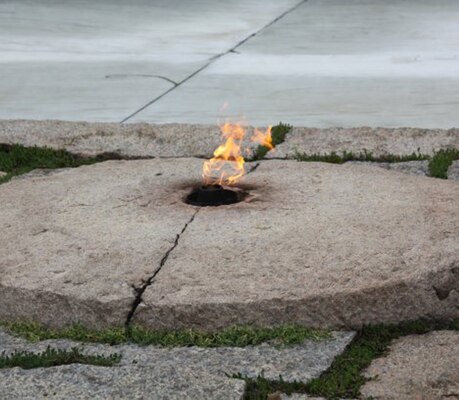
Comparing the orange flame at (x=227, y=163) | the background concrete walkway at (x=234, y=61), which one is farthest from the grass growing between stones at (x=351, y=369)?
the background concrete walkway at (x=234, y=61)

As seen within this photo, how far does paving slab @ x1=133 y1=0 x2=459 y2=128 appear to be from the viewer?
6.33m

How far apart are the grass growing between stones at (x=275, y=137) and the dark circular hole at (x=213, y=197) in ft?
3.49

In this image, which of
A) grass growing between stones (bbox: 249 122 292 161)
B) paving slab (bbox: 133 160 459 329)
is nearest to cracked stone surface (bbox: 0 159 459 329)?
paving slab (bbox: 133 160 459 329)

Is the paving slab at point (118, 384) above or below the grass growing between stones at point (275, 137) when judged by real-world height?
below

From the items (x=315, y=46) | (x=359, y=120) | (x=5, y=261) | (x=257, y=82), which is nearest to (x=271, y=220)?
(x=5, y=261)

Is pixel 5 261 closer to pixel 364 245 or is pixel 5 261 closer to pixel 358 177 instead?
pixel 364 245

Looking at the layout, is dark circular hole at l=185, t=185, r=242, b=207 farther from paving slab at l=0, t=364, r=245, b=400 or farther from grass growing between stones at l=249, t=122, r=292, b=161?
paving slab at l=0, t=364, r=245, b=400

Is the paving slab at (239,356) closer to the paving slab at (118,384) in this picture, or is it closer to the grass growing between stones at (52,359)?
the grass growing between stones at (52,359)

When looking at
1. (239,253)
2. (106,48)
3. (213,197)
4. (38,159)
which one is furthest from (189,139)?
(106,48)

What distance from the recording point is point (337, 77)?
24.0 feet

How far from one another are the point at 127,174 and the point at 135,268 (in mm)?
1128

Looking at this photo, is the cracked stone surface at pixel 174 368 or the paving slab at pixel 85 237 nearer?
the cracked stone surface at pixel 174 368

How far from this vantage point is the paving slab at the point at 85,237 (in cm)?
350

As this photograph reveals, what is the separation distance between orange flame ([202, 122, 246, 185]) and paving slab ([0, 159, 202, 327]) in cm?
8
